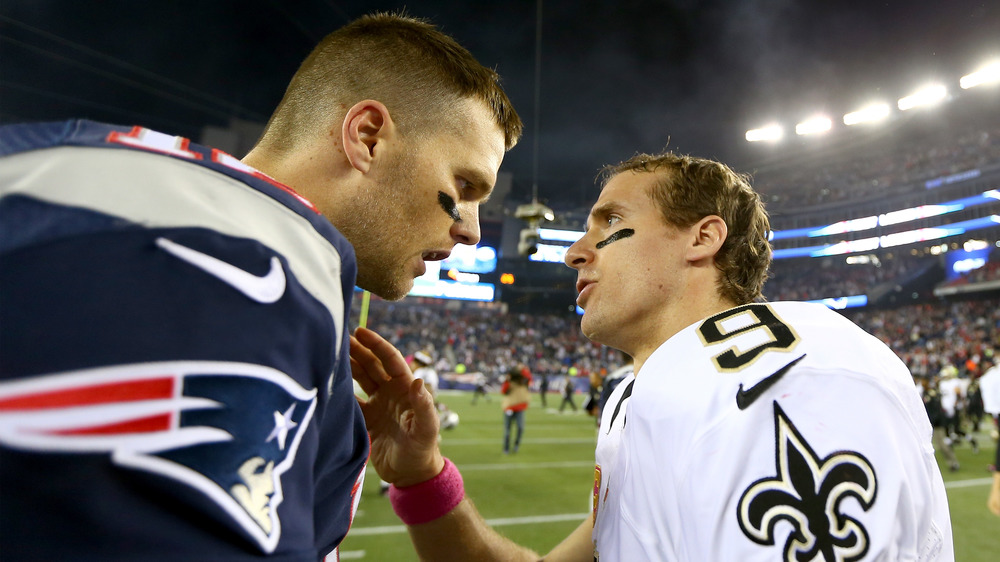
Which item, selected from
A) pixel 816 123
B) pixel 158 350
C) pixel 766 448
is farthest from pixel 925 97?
pixel 158 350

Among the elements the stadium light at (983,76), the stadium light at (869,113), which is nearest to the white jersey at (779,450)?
the stadium light at (983,76)

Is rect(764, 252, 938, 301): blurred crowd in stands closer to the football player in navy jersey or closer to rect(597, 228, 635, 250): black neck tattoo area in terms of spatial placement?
rect(597, 228, 635, 250): black neck tattoo area

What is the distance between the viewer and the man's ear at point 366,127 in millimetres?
1508

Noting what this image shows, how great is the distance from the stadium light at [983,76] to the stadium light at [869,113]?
407cm

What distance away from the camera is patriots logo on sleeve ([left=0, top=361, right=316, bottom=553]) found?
55 centimetres

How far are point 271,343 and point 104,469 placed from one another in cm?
21

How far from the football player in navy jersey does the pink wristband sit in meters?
1.30

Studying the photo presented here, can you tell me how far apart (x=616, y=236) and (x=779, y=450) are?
4.82ft

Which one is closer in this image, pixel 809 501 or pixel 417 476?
pixel 809 501

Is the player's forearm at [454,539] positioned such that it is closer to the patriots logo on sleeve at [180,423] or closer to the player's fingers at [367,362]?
the player's fingers at [367,362]

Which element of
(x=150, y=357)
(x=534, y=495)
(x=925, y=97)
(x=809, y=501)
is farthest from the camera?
(x=925, y=97)

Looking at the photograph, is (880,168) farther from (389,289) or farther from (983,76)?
(389,289)

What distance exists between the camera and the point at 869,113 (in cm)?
3425

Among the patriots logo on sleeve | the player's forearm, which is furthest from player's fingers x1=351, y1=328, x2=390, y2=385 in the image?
the patriots logo on sleeve
